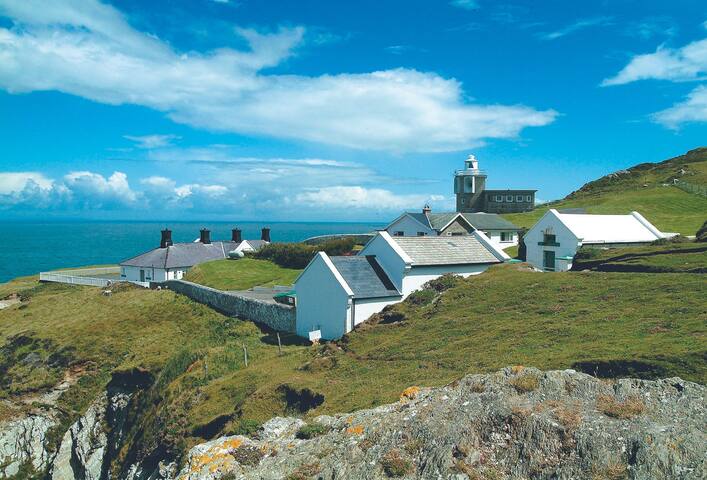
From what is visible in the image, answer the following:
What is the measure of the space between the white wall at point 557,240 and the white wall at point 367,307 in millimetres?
15308

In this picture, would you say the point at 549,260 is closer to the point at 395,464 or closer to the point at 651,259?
the point at 651,259

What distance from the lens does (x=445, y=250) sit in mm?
33250

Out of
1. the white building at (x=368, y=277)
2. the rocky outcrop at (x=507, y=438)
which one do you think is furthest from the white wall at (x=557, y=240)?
the rocky outcrop at (x=507, y=438)

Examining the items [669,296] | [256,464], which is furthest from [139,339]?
[669,296]

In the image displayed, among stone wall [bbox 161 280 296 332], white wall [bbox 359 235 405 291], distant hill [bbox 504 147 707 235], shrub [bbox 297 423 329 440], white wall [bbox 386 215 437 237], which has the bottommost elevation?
stone wall [bbox 161 280 296 332]

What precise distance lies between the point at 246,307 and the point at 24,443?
15221mm

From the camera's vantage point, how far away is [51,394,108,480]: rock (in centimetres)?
2808

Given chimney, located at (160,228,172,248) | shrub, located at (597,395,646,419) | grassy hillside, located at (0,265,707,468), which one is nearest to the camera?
shrub, located at (597,395,646,419)

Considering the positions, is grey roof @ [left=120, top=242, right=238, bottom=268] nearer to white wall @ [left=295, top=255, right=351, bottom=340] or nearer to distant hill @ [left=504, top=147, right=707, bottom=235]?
white wall @ [left=295, top=255, right=351, bottom=340]

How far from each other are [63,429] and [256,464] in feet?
80.1

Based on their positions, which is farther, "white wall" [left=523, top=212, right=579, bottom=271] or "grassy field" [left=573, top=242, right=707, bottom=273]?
"white wall" [left=523, top=212, right=579, bottom=271]

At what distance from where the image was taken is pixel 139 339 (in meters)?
36.8

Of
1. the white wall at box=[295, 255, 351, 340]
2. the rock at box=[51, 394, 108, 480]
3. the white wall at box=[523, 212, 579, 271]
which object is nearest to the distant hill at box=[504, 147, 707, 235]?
the white wall at box=[523, 212, 579, 271]

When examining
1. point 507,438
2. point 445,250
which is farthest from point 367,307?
point 507,438
